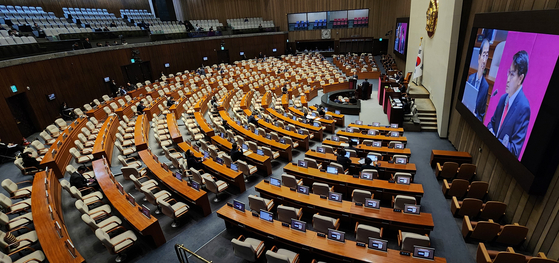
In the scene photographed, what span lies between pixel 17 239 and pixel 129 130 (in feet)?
22.3

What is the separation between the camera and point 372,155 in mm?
7965

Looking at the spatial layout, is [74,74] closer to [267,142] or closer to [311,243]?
[267,142]

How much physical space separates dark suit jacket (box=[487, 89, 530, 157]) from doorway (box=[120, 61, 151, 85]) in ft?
70.1

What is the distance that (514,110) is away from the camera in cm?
541

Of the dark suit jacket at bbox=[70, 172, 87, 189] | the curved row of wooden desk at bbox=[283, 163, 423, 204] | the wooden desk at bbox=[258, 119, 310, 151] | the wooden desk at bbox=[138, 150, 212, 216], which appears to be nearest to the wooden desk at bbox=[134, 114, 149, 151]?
the wooden desk at bbox=[138, 150, 212, 216]

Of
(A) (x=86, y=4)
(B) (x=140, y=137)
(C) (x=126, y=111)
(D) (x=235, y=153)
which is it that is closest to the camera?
(D) (x=235, y=153)

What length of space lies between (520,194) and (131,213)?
8600 mm

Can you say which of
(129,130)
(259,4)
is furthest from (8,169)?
(259,4)

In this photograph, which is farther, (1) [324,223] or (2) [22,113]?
(2) [22,113]

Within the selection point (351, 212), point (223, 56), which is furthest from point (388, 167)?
point (223, 56)

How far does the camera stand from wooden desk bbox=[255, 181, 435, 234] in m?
5.26

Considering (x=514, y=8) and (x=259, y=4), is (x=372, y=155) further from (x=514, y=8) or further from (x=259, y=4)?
(x=259, y=4)

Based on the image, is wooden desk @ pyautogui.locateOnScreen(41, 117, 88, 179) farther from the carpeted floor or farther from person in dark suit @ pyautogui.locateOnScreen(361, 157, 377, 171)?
person in dark suit @ pyautogui.locateOnScreen(361, 157, 377, 171)

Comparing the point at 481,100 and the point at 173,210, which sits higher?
the point at 481,100
